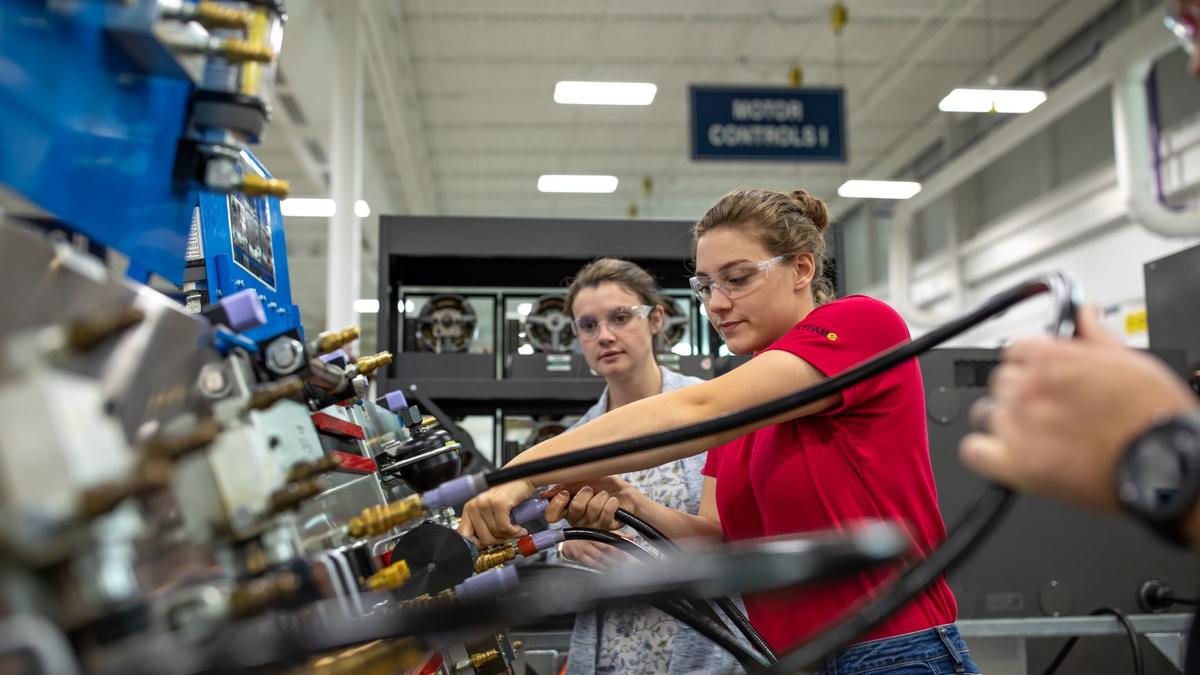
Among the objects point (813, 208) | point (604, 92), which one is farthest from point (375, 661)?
point (604, 92)

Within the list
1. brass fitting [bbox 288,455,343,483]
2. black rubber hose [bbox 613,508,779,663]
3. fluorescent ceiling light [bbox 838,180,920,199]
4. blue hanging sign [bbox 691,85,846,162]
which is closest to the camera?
brass fitting [bbox 288,455,343,483]

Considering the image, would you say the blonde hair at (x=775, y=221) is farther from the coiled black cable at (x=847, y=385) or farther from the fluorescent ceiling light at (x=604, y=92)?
the fluorescent ceiling light at (x=604, y=92)

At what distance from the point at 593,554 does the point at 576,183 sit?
849cm

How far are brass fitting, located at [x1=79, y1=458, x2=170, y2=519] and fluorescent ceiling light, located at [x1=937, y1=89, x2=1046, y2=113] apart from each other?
7.04 m

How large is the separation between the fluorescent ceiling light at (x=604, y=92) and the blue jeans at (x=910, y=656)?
5766 mm

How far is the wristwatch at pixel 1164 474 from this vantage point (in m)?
0.57

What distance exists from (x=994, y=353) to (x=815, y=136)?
2.99m

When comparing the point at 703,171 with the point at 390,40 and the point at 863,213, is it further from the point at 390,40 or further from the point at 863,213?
the point at 390,40

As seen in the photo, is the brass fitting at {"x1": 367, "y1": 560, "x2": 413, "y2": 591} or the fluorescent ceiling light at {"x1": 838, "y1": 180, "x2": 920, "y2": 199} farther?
the fluorescent ceiling light at {"x1": 838, "y1": 180, "x2": 920, "y2": 199}

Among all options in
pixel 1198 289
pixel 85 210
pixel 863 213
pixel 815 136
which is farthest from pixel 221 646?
pixel 863 213

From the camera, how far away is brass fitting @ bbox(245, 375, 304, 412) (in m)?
0.75

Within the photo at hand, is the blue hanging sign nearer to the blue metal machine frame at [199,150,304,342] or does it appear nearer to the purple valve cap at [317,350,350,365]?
the blue metal machine frame at [199,150,304,342]

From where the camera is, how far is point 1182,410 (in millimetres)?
588

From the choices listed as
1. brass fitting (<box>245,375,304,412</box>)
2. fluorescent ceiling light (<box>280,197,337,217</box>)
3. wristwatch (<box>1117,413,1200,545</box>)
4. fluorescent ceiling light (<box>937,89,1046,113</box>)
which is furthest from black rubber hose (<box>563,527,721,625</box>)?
fluorescent ceiling light (<box>280,197,337,217</box>)
